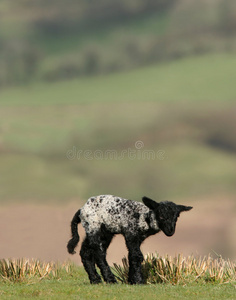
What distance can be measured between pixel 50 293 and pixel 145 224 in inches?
116

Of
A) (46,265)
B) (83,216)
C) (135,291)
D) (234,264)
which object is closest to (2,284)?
(46,265)

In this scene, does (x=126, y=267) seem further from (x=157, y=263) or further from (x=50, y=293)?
(x=50, y=293)

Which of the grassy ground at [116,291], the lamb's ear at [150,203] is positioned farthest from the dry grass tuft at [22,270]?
the lamb's ear at [150,203]

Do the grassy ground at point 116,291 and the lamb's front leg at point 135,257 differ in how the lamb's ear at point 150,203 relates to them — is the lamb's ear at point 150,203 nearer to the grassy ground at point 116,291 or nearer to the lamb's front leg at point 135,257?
the lamb's front leg at point 135,257

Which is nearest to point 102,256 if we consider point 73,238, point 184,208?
point 73,238

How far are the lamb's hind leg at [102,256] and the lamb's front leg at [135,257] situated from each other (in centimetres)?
57

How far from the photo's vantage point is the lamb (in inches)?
586

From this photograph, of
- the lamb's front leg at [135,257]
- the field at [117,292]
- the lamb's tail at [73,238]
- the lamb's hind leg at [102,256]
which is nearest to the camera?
the field at [117,292]

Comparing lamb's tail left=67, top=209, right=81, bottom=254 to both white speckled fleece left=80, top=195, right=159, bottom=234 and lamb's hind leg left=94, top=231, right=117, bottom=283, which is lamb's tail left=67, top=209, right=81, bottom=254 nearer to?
white speckled fleece left=80, top=195, right=159, bottom=234

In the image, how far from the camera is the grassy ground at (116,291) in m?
13.6

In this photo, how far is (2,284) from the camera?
16781mm

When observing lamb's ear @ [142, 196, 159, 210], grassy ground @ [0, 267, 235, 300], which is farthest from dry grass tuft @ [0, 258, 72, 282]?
lamb's ear @ [142, 196, 159, 210]

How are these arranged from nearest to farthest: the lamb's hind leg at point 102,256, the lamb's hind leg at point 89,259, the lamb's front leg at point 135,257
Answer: the lamb's front leg at point 135,257 < the lamb's hind leg at point 102,256 < the lamb's hind leg at point 89,259

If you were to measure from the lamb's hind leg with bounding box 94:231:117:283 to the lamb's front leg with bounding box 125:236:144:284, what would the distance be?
0.57 m
